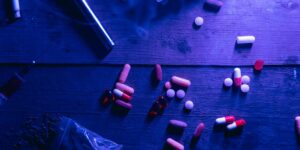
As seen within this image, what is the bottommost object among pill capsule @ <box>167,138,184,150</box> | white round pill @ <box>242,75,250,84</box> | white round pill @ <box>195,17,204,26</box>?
pill capsule @ <box>167,138,184,150</box>

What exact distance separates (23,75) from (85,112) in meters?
0.21

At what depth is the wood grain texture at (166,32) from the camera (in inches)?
43.6

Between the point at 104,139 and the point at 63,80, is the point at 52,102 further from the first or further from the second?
the point at 104,139

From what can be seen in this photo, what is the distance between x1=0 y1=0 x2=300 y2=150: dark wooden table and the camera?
3.63 ft

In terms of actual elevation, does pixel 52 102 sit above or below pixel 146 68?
below

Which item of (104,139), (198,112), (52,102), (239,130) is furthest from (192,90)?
(52,102)

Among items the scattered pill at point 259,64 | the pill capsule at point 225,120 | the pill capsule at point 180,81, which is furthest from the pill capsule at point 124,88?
the scattered pill at point 259,64

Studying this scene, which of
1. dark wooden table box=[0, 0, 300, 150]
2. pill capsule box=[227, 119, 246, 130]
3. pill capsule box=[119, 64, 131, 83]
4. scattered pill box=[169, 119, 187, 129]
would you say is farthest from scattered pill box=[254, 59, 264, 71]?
pill capsule box=[119, 64, 131, 83]

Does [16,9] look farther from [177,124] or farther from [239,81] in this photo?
[239,81]

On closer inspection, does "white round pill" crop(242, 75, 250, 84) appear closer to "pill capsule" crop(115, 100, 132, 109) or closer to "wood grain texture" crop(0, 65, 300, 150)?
"wood grain texture" crop(0, 65, 300, 150)

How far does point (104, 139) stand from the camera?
43.6 inches

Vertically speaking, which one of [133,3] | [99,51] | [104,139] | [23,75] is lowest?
[104,139]

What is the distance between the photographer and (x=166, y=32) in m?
1.12

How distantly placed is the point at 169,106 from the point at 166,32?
0.22 metres
